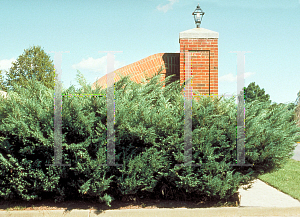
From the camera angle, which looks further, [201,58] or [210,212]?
[201,58]

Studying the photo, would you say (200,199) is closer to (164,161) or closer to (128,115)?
(164,161)

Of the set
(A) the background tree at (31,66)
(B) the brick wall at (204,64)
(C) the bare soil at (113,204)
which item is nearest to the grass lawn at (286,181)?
(C) the bare soil at (113,204)

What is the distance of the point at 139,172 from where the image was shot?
407 centimetres

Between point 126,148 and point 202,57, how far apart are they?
3.54 meters

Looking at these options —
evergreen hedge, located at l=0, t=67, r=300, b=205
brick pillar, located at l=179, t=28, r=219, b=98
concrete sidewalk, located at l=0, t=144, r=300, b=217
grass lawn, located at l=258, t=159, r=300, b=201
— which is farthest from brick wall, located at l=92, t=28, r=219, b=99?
concrete sidewalk, located at l=0, t=144, r=300, b=217

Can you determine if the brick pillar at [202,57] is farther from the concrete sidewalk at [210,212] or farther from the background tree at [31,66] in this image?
the background tree at [31,66]

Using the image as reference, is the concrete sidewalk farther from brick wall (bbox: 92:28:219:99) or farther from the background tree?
the background tree

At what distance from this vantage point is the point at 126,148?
13.6ft

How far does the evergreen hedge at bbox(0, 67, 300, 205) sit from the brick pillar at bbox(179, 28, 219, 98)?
90.6 inches

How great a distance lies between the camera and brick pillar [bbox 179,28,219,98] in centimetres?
664

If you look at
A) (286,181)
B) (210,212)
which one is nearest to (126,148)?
(210,212)

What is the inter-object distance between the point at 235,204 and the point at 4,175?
3.65m

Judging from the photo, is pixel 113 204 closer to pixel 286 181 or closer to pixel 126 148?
pixel 126 148

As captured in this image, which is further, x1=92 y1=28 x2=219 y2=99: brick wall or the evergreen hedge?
x1=92 y1=28 x2=219 y2=99: brick wall
